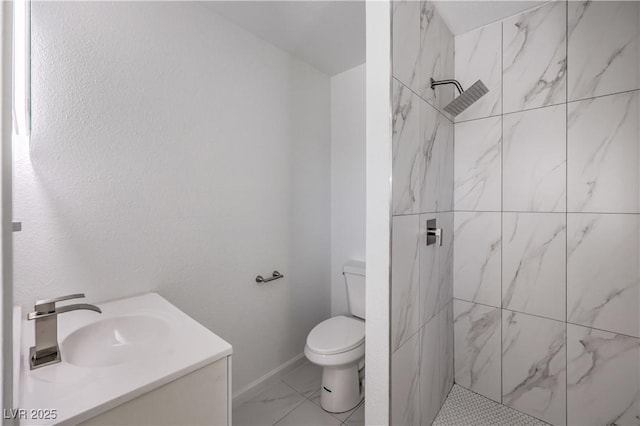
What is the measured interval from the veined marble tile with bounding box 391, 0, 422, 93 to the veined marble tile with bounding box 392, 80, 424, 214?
0.06 metres

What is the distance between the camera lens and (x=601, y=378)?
Result: 1341 millimetres

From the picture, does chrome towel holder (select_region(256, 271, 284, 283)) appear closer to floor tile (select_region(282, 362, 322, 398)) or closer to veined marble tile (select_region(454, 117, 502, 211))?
floor tile (select_region(282, 362, 322, 398))

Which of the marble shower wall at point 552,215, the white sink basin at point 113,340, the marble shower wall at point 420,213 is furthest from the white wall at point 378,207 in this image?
the marble shower wall at point 552,215

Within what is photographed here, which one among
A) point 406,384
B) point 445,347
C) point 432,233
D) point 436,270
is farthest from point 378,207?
point 445,347

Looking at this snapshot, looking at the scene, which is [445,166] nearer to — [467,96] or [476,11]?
[467,96]

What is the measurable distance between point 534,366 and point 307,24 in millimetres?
2397

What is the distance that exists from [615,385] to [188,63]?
269 cm

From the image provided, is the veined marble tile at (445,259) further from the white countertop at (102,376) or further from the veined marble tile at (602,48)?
the white countertop at (102,376)

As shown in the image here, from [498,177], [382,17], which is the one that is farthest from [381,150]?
[498,177]

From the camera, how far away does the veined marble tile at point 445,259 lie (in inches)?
62.9

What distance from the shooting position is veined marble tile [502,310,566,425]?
4.78 feet

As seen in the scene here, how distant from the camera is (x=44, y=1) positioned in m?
1.10

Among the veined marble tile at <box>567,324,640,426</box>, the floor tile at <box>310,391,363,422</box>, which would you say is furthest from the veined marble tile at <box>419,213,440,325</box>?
the floor tile at <box>310,391,363,422</box>

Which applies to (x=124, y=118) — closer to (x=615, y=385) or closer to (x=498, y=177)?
(x=498, y=177)
